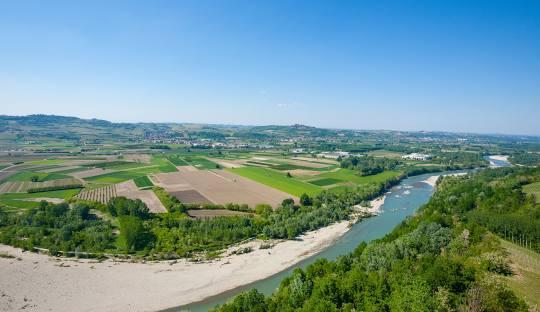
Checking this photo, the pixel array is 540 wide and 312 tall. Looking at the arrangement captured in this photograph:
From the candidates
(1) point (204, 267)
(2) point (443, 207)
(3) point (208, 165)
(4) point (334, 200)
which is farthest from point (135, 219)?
(3) point (208, 165)

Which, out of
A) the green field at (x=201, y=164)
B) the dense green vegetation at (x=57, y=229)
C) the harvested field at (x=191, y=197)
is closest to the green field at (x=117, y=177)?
the green field at (x=201, y=164)

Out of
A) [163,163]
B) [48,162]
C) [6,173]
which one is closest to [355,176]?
[163,163]

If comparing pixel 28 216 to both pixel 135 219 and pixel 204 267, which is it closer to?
pixel 135 219

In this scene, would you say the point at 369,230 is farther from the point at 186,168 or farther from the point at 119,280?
the point at 186,168

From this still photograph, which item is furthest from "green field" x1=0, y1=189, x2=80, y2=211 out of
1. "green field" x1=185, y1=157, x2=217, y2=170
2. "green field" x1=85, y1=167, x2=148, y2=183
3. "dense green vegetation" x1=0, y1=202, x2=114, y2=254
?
"green field" x1=185, y1=157, x2=217, y2=170

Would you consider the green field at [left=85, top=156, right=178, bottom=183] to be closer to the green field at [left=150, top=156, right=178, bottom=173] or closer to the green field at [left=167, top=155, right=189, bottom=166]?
the green field at [left=150, top=156, right=178, bottom=173]
